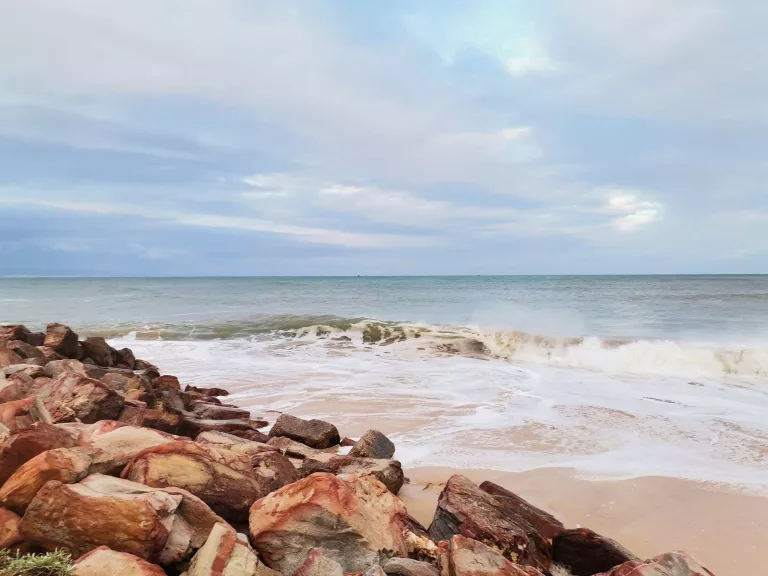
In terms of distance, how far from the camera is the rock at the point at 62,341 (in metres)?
10.9

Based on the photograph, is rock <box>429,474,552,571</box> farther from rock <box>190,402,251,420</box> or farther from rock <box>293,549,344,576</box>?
rock <box>190,402,251,420</box>

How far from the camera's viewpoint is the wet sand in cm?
448

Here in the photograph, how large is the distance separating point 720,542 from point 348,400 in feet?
21.4

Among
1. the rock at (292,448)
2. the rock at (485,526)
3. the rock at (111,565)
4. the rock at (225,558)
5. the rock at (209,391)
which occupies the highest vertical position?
the rock at (111,565)

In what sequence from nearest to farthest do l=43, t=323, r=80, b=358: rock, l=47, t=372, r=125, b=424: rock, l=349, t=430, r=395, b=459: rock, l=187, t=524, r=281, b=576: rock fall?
1. l=187, t=524, r=281, b=576: rock
2. l=47, t=372, r=125, b=424: rock
3. l=349, t=430, r=395, b=459: rock
4. l=43, t=323, r=80, b=358: rock

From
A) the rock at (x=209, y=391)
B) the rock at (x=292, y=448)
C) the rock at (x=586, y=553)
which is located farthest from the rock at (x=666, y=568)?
the rock at (x=209, y=391)

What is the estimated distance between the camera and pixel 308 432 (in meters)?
6.81

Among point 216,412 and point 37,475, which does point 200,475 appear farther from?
point 216,412

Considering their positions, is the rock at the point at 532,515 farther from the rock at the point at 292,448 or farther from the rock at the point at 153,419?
the rock at the point at 153,419

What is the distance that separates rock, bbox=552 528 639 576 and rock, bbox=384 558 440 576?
53.2 inches

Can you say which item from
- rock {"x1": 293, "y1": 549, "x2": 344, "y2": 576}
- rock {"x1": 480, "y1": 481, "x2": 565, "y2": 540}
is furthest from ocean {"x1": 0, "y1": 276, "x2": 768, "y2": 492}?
rock {"x1": 293, "y1": 549, "x2": 344, "y2": 576}

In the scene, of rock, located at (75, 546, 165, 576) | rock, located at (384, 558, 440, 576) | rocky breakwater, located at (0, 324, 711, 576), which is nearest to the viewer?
rock, located at (75, 546, 165, 576)

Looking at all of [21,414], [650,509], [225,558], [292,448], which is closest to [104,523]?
[225,558]

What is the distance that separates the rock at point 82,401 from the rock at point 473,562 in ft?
14.6
